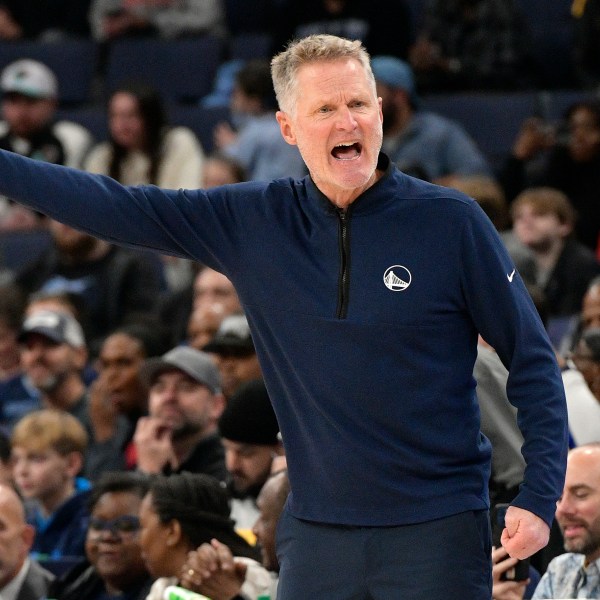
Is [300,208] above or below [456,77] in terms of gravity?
below

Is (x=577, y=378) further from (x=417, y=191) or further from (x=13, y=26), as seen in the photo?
(x=13, y=26)

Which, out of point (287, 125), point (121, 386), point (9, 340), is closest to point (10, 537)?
point (121, 386)

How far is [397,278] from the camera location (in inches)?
99.9

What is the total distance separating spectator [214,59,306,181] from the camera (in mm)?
7816

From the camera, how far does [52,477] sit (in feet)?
19.0

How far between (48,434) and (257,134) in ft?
8.97

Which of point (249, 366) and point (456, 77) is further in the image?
point (456, 77)

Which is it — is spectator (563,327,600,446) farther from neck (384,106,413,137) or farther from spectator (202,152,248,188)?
spectator (202,152,248,188)

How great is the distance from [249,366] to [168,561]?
1724 millimetres

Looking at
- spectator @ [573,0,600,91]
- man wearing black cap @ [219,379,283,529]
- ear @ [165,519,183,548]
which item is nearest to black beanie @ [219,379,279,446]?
man wearing black cap @ [219,379,283,529]

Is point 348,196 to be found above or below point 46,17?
below

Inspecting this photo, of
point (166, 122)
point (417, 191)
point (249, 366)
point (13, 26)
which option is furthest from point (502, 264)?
point (13, 26)

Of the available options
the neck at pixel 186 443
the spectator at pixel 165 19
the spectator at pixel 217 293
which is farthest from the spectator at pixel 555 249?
the spectator at pixel 165 19

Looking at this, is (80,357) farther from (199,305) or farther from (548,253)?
(548,253)
